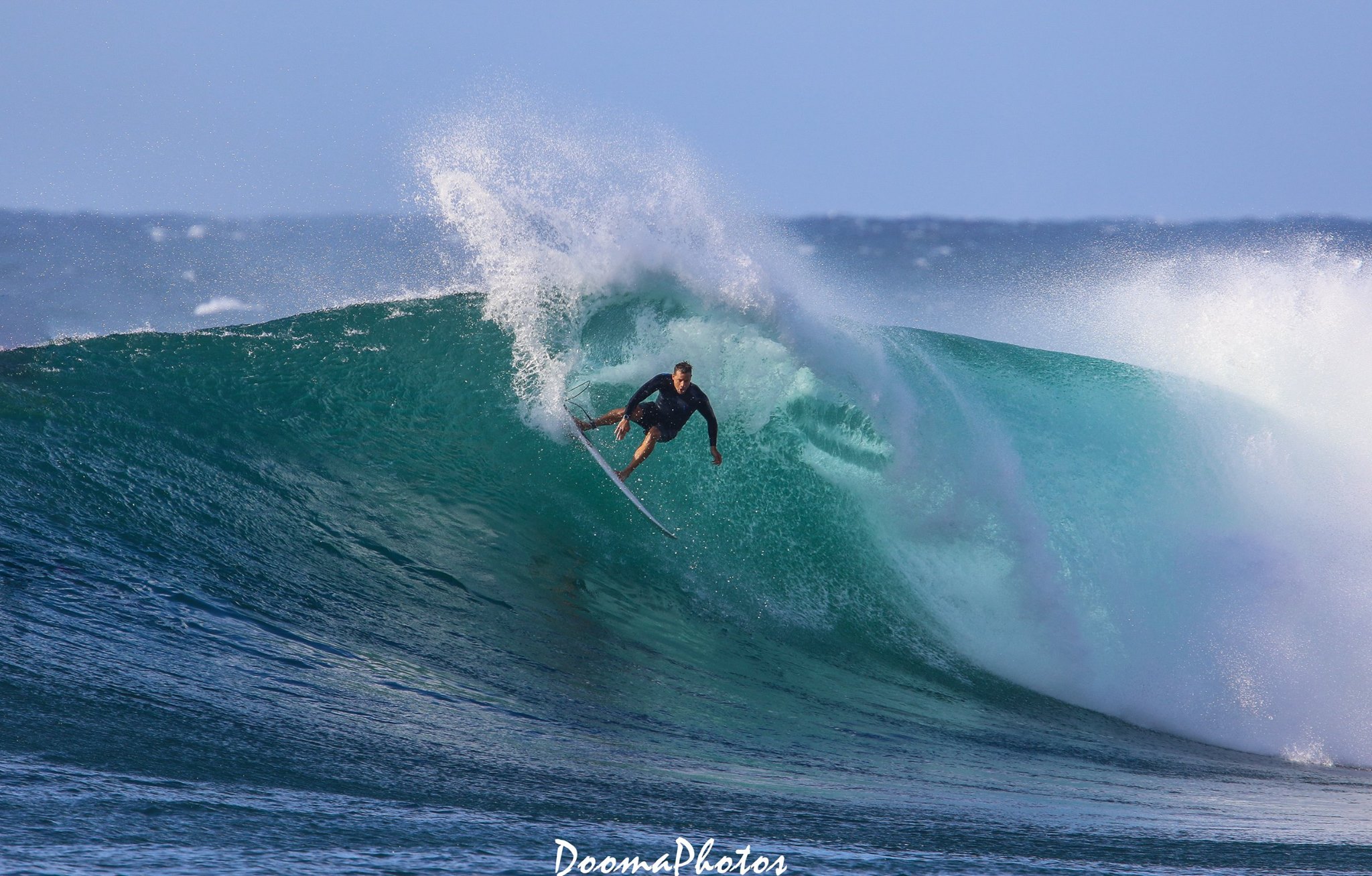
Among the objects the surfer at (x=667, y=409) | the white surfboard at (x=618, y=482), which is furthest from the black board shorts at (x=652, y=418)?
the white surfboard at (x=618, y=482)

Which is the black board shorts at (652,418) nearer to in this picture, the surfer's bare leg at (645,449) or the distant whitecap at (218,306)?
the surfer's bare leg at (645,449)

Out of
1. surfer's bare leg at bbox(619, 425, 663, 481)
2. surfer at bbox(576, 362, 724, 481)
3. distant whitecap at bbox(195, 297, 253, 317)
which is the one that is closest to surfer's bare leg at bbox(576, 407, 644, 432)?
surfer at bbox(576, 362, 724, 481)

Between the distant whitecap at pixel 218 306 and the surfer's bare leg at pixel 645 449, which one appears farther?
the distant whitecap at pixel 218 306

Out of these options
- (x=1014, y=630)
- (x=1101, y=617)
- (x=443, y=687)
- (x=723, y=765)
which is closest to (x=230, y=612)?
(x=443, y=687)

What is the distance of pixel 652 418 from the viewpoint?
8125 millimetres

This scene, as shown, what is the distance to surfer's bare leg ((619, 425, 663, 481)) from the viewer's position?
8.14 metres

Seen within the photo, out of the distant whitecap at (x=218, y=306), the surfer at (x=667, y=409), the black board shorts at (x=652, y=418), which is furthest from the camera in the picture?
the distant whitecap at (x=218, y=306)

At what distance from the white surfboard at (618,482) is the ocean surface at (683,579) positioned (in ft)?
0.43

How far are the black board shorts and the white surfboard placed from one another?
1.49 feet

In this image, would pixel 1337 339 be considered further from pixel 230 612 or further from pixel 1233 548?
pixel 230 612

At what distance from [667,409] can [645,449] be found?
1.25 ft

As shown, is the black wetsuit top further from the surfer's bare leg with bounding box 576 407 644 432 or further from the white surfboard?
the white surfboard

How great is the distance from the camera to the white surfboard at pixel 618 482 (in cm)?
820

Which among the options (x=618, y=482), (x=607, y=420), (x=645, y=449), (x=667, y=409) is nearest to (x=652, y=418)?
(x=667, y=409)
